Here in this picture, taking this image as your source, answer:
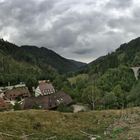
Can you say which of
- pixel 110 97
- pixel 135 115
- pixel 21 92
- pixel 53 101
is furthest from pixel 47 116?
pixel 21 92

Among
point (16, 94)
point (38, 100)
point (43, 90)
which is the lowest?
point (38, 100)

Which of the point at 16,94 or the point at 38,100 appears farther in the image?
the point at 16,94

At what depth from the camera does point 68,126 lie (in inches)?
843

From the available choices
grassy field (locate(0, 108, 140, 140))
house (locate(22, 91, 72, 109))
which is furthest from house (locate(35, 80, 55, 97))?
grassy field (locate(0, 108, 140, 140))

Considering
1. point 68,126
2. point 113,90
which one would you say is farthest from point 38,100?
point 68,126

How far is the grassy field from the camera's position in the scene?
1880cm

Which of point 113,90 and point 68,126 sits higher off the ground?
point 113,90

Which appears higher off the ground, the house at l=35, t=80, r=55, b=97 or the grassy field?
the house at l=35, t=80, r=55, b=97

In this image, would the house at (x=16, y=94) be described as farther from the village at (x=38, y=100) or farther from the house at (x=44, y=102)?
the house at (x=44, y=102)

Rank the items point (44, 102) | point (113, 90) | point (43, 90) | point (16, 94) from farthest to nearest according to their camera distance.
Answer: point (43, 90)
point (16, 94)
point (113, 90)
point (44, 102)

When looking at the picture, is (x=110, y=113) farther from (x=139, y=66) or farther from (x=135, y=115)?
(x=139, y=66)

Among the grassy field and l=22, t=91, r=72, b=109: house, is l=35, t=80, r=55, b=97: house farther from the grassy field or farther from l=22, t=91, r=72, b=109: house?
the grassy field

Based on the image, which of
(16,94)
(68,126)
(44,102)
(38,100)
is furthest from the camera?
(16,94)

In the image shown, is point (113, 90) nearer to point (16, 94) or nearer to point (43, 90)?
point (43, 90)
